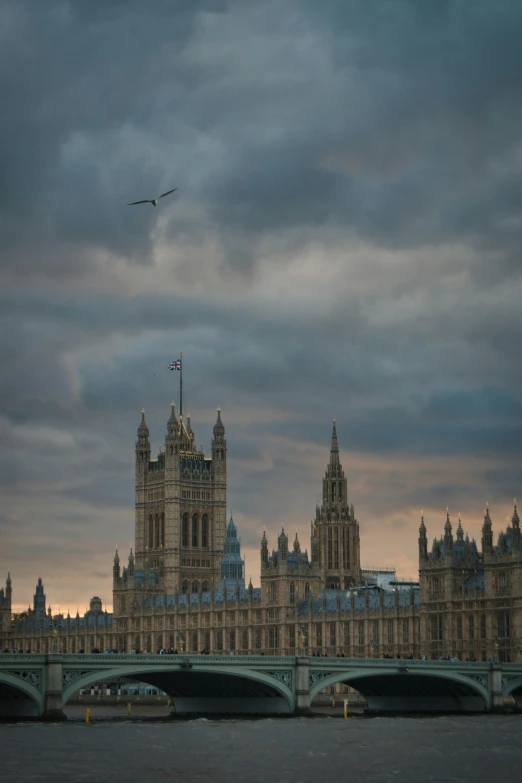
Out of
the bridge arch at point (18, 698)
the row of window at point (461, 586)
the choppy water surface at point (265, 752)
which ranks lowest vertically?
the choppy water surface at point (265, 752)

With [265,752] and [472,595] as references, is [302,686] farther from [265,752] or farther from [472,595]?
[472,595]

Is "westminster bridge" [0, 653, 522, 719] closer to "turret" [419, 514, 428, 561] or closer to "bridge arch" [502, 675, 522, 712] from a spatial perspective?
"bridge arch" [502, 675, 522, 712]

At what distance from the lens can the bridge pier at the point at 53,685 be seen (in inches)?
4491

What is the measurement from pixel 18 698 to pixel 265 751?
28.0 metres

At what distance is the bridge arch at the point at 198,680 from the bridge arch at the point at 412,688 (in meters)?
3.28

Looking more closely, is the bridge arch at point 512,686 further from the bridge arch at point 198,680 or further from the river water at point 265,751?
the bridge arch at point 198,680

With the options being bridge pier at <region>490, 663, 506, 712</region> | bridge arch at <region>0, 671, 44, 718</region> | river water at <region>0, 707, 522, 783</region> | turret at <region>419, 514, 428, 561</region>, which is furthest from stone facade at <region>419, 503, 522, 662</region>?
bridge arch at <region>0, 671, 44, 718</region>

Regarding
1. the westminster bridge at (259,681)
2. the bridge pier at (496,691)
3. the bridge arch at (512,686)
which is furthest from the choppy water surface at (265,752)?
the bridge arch at (512,686)

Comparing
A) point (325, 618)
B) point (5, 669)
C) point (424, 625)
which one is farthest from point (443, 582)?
point (5, 669)

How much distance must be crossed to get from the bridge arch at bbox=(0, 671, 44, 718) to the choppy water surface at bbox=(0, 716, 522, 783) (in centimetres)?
258

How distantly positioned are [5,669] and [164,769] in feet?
91.1

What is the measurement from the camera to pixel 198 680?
5182 inches

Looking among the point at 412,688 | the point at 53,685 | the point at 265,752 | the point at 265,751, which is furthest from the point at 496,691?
the point at 265,752

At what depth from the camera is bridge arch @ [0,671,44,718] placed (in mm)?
112375
